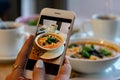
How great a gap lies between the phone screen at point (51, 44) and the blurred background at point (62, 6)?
797mm

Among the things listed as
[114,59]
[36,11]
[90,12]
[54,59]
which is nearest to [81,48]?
[114,59]

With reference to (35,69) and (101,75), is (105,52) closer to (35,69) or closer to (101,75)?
(101,75)

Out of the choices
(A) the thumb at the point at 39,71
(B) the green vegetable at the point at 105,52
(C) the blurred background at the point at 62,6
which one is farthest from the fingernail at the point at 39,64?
(C) the blurred background at the point at 62,6

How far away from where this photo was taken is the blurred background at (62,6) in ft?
4.91

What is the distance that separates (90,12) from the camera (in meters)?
1.59

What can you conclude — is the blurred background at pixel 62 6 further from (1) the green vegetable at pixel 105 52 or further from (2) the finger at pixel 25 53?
(2) the finger at pixel 25 53

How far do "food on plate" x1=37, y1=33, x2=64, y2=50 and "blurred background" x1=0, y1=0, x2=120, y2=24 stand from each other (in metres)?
0.82

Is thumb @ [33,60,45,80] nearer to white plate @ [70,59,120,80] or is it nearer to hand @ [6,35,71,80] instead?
hand @ [6,35,71,80]

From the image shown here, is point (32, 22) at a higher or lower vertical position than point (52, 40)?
lower

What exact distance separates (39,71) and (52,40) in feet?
0.24

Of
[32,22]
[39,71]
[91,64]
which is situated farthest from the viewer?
[32,22]

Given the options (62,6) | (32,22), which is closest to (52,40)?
(32,22)

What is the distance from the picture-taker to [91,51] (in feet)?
2.77

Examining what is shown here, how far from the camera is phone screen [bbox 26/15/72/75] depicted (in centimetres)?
66
